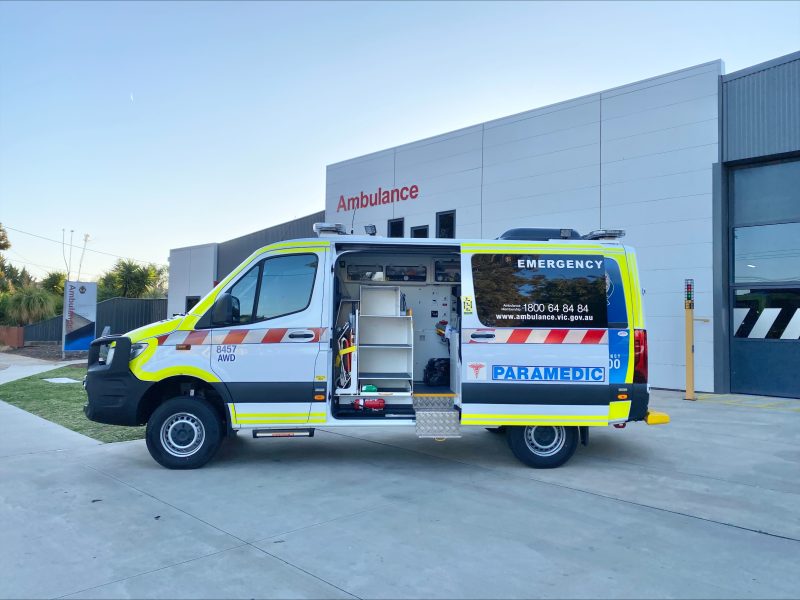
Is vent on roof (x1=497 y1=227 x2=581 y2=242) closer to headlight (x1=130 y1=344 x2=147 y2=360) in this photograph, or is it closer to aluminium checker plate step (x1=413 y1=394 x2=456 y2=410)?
aluminium checker plate step (x1=413 y1=394 x2=456 y2=410)

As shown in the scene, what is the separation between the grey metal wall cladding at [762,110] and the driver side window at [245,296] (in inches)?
471

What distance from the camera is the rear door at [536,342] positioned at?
20.8 feet

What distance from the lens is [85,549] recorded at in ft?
13.9

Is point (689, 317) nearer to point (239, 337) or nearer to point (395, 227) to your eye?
point (395, 227)

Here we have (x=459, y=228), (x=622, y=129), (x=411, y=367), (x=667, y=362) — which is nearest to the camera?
(x=411, y=367)

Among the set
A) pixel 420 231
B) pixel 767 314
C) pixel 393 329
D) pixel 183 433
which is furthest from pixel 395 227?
pixel 183 433

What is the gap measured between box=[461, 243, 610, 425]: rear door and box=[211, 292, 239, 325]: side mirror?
257 centimetres

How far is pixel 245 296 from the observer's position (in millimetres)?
6488

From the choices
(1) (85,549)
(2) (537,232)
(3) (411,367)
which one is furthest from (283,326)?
(2) (537,232)

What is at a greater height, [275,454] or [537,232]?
[537,232]

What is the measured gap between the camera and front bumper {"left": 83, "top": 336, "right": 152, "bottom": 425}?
630cm

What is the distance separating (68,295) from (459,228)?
1422 centimetres

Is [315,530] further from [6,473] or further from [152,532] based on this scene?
[6,473]

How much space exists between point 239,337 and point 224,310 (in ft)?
1.12
